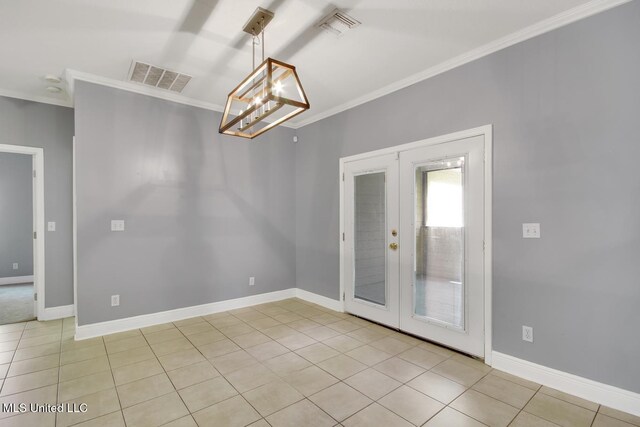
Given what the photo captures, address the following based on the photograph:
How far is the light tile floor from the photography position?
2078 mm

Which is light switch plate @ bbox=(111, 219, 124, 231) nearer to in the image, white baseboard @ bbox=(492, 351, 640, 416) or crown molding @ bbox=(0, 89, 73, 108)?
crown molding @ bbox=(0, 89, 73, 108)

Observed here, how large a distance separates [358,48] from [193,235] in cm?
311

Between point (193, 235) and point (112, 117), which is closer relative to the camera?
point (112, 117)

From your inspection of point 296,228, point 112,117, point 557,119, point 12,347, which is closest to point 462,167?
point 557,119

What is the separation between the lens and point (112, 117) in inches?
142

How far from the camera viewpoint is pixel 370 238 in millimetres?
4016

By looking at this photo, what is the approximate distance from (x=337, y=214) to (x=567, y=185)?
2.71m

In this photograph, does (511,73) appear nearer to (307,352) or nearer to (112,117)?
(307,352)

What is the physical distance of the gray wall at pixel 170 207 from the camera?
11.4 ft

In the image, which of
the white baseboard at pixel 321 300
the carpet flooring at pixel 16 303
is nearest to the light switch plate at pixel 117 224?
the carpet flooring at pixel 16 303

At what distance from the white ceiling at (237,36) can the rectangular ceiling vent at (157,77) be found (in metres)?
0.10

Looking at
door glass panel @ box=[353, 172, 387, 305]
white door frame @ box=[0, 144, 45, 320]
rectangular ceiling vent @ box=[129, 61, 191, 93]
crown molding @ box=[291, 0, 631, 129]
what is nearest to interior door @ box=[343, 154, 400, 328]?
door glass panel @ box=[353, 172, 387, 305]

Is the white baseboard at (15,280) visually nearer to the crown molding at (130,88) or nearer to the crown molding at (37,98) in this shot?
the crown molding at (37,98)

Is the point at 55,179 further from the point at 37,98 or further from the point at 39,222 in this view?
the point at 37,98
